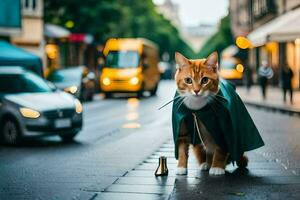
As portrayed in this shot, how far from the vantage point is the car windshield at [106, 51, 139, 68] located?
35281mm

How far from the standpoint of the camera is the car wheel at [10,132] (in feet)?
39.9

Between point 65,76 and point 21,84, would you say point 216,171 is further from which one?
point 65,76

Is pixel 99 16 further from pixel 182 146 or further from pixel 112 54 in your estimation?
pixel 182 146

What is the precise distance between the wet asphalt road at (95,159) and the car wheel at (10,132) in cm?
23

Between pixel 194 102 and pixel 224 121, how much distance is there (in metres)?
0.43

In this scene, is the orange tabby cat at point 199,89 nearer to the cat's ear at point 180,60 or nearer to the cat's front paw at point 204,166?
the cat's ear at point 180,60

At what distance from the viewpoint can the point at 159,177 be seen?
290 inches

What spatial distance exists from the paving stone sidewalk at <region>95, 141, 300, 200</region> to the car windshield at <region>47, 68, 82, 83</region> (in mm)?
21178

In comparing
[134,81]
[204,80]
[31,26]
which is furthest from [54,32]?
[204,80]

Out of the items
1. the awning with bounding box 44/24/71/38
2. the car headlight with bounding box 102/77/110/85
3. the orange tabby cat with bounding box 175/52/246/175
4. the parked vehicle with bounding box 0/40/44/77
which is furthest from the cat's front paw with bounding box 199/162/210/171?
the awning with bounding box 44/24/71/38

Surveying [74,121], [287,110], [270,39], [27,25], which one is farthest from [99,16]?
[74,121]

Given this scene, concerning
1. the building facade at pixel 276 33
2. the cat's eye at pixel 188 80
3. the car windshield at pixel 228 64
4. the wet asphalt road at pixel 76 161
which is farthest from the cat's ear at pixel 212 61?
the car windshield at pixel 228 64

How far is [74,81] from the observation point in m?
29.3

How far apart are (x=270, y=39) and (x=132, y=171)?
19860mm
